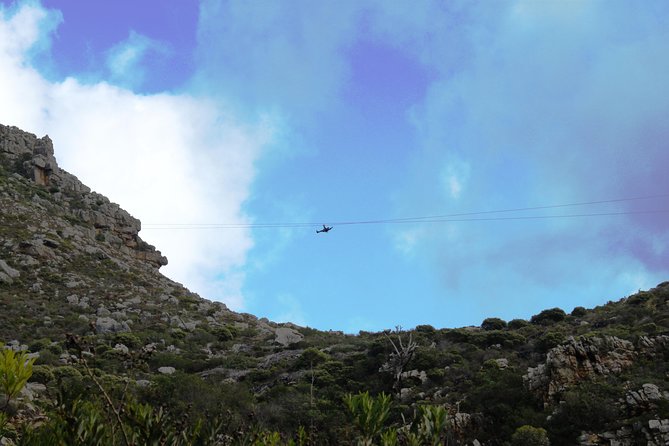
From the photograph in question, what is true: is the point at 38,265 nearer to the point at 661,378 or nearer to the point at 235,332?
the point at 235,332

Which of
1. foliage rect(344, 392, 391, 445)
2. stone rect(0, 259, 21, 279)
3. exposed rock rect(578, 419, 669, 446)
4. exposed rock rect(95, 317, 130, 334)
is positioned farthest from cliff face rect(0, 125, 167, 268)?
foliage rect(344, 392, 391, 445)

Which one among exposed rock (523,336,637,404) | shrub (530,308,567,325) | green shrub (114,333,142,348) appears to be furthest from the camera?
shrub (530,308,567,325)

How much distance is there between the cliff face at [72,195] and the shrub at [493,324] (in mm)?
35451

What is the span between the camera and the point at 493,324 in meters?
38.7

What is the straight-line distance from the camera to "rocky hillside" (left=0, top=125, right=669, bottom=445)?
1593 cm

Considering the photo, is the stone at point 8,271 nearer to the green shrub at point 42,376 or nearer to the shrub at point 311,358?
the green shrub at point 42,376

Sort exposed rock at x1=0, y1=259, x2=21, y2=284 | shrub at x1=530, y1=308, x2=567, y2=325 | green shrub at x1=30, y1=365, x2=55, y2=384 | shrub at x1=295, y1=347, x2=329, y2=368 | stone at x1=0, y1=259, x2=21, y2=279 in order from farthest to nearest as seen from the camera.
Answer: shrub at x1=530, y1=308, x2=567, y2=325, stone at x1=0, y1=259, x2=21, y2=279, exposed rock at x1=0, y1=259, x2=21, y2=284, shrub at x1=295, y1=347, x2=329, y2=368, green shrub at x1=30, y1=365, x2=55, y2=384

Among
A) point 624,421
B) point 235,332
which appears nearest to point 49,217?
point 235,332

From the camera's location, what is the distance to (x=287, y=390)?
80.1 feet

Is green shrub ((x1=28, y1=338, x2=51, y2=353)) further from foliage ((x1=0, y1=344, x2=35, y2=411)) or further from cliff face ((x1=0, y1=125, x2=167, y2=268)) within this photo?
cliff face ((x1=0, y1=125, x2=167, y2=268))

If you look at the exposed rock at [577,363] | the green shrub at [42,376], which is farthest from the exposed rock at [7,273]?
the exposed rock at [577,363]

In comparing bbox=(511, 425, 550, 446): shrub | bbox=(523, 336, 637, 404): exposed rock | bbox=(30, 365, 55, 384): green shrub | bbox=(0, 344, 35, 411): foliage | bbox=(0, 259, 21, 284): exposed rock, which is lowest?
bbox=(0, 344, 35, 411): foliage

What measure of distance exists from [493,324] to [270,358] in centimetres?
1707

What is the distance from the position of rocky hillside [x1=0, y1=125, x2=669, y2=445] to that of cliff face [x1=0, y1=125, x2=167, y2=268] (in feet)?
1.33
